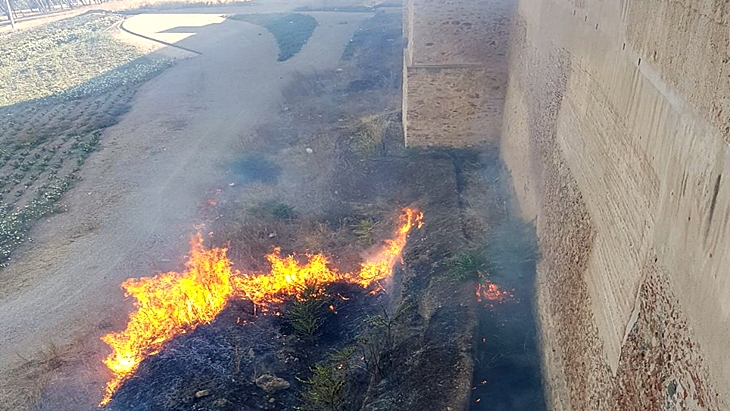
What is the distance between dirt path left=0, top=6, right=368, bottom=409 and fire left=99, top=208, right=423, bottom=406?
423 mm

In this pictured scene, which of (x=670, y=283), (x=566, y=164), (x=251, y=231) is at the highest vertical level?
(x=670, y=283)

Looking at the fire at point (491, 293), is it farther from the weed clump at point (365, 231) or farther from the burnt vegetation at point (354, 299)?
the weed clump at point (365, 231)

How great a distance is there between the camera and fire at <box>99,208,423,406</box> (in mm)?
9336

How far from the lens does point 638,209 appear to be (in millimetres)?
4211

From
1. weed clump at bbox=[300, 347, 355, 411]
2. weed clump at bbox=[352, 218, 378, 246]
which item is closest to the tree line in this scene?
weed clump at bbox=[352, 218, 378, 246]

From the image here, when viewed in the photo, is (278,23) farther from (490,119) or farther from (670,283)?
(670,283)

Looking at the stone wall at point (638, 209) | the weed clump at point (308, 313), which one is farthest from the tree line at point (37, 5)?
the stone wall at point (638, 209)

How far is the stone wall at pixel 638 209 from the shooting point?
2986 millimetres

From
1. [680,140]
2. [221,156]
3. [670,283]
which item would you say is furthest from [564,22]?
[221,156]

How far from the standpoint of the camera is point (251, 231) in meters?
12.1

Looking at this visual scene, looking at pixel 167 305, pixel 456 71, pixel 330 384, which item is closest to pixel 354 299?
pixel 330 384

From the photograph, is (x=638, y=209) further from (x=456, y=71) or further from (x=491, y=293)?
(x=456, y=71)

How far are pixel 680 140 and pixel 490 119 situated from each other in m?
10.1

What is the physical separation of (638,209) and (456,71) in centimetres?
940
